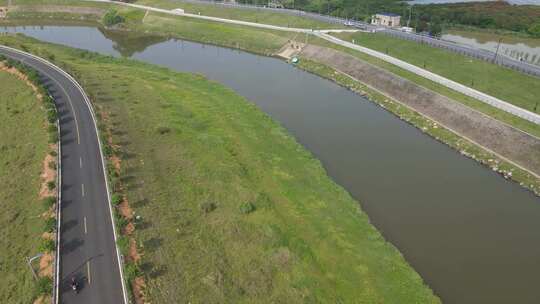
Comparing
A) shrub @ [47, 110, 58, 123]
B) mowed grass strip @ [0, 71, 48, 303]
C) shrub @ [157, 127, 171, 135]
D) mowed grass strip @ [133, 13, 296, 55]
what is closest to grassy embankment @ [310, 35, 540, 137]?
mowed grass strip @ [133, 13, 296, 55]

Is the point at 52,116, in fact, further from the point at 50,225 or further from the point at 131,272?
the point at 131,272

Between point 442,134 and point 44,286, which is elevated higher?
point 442,134

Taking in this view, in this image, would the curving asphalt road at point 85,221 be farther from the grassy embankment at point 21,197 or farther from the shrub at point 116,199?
the grassy embankment at point 21,197

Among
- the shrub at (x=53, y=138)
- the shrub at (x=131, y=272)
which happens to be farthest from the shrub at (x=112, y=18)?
the shrub at (x=131, y=272)

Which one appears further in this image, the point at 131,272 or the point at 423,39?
the point at 423,39

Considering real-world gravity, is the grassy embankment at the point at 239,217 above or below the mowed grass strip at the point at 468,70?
below

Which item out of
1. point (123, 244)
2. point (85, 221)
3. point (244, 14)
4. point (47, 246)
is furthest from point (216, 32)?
point (47, 246)
